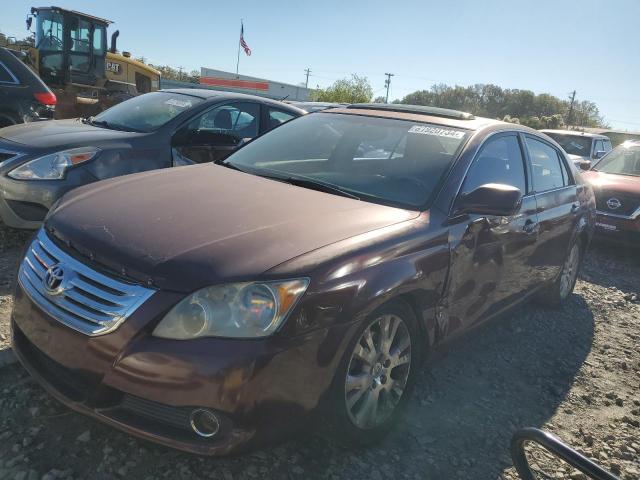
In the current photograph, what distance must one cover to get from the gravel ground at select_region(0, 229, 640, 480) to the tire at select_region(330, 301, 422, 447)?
0.47ft

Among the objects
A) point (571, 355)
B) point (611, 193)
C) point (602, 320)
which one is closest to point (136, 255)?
point (571, 355)

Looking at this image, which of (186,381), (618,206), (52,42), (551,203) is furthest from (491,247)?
(52,42)

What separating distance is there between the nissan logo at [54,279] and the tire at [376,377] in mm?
1215

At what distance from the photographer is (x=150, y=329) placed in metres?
2.04

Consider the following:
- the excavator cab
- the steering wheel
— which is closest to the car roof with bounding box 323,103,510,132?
the excavator cab

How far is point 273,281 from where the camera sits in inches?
82.9

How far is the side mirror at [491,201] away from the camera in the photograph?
2.93 m

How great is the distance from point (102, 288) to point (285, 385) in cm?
81

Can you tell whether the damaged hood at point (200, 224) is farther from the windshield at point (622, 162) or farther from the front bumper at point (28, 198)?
the windshield at point (622, 162)

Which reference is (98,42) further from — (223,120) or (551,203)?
(551,203)

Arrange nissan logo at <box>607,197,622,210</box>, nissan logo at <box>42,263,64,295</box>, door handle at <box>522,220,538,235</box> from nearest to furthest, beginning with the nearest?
1. nissan logo at <box>42,263,64,295</box>
2. door handle at <box>522,220,538,235</box>
3. nissan logo at <box>607,197,622,210</box>

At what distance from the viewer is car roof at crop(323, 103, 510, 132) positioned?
3.58m

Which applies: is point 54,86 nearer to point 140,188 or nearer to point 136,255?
point 140,188

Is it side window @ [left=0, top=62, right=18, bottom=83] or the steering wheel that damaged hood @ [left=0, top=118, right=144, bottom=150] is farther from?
the steering wheel
